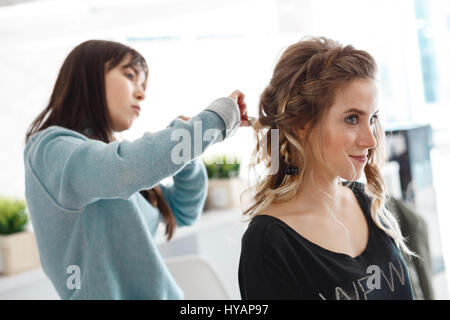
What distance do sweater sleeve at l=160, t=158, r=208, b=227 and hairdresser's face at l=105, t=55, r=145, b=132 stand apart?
207mm

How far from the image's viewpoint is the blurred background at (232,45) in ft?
2.24

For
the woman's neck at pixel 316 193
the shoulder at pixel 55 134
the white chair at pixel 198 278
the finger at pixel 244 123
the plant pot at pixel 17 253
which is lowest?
the white chair at pixel 198 278

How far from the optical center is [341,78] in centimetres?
58

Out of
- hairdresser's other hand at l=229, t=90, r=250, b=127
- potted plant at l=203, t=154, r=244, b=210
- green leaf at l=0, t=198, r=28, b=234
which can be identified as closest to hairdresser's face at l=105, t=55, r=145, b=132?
hairdresser's other hand at l=229, t=90, r=250, b=127

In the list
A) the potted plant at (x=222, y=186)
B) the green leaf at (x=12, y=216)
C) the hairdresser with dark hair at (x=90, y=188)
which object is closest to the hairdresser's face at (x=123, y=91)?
the hairdresser with dark hair at (x=90, y=188)

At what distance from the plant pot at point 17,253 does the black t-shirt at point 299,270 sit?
614mm

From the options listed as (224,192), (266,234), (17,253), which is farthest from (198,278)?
(266,234)

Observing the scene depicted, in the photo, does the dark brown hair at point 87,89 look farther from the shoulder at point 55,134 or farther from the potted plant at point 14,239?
the potted plant at point 14,239

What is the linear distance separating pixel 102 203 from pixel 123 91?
17 centimetres
